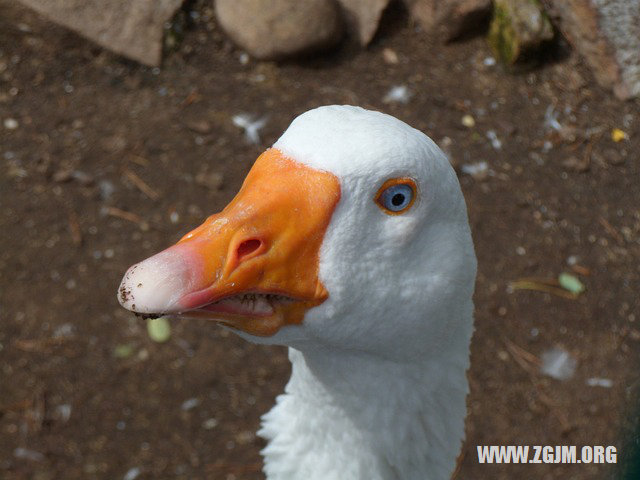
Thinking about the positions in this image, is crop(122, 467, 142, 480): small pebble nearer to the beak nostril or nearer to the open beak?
the open beak

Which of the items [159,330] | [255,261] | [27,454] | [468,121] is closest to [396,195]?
[255,261]

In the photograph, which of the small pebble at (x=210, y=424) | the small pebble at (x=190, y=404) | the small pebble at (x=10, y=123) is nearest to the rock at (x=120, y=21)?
the small pebble at (x=10, y=123)

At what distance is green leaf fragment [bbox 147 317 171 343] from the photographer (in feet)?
11.2

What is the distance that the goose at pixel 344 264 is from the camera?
4.18 feet

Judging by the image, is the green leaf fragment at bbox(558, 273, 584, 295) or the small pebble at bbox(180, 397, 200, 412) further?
the green leaf fragment at bbox(558, 273, 584, 295)

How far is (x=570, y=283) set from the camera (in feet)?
12.2

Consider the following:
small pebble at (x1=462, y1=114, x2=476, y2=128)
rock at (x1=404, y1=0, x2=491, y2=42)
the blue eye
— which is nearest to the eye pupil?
the blue eye

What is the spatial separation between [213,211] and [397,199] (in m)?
2.54

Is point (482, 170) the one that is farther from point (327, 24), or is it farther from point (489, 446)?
point (489, 446)

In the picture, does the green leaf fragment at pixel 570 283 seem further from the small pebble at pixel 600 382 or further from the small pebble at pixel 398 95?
the small pebble at pixel 398 95

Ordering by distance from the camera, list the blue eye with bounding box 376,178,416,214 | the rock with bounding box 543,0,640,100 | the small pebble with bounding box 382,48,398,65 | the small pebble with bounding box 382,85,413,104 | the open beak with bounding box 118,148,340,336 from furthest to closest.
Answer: the small pebble with bounding box 382,48,398,65, the small pebble with bounding box 382,85,413,104, the rock with bounding box 543,0,640,100, the blue eye with bounding box 376,178,416,214, the open beak with bounding box 118,148,340,336

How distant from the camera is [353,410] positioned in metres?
1.70

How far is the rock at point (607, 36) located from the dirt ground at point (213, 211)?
4.7 inches

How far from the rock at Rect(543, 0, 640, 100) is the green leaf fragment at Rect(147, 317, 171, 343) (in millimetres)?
3162
